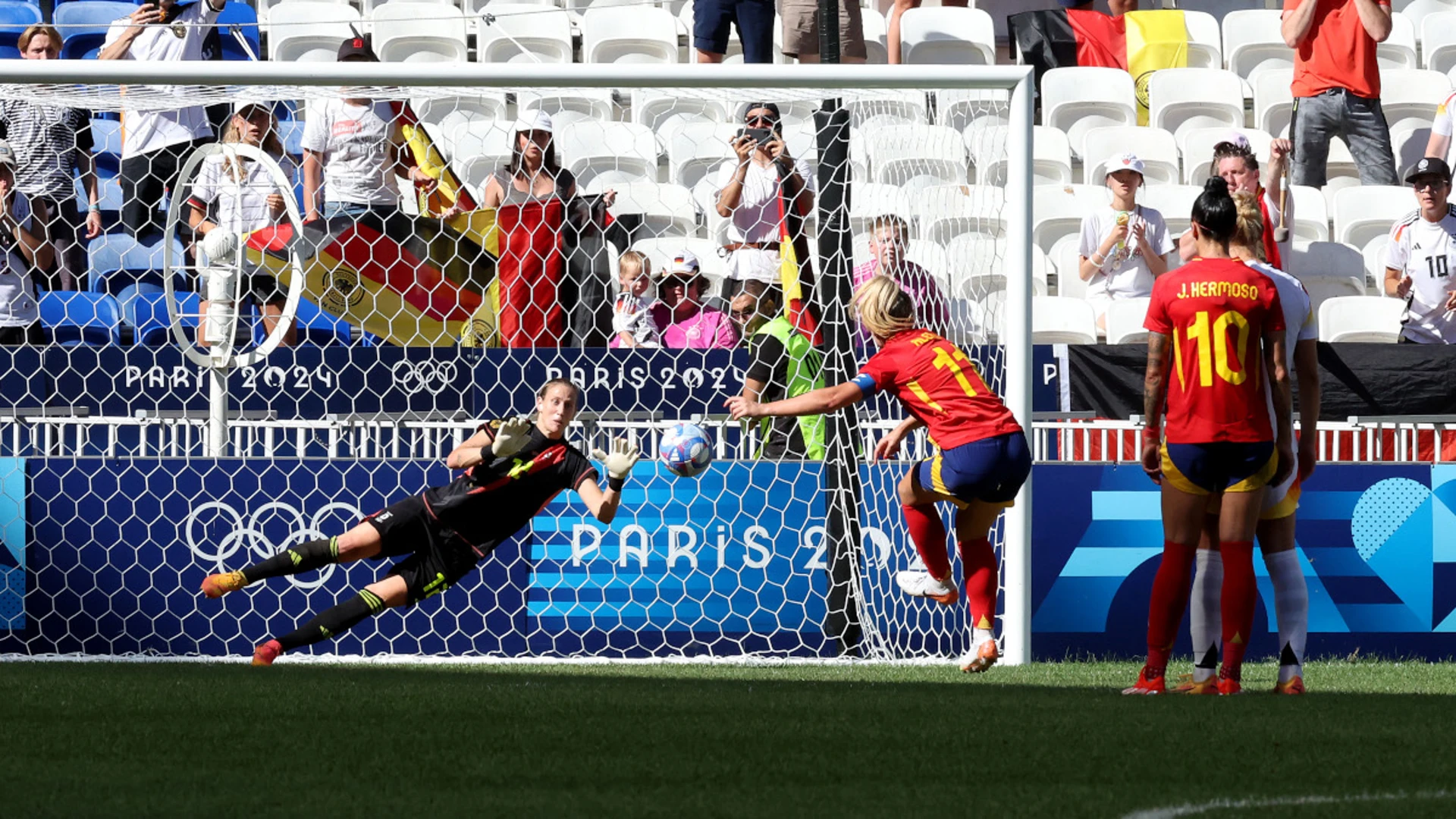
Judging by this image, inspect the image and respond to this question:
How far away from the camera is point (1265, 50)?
1485 centimetres

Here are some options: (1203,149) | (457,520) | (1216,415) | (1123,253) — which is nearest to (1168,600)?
(1216,415)

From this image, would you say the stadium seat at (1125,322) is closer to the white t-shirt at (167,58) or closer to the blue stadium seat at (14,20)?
the white t-shirt at (167,58)

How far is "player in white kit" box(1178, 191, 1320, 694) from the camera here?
6160mm

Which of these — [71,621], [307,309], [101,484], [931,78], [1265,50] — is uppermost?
[1265,50]

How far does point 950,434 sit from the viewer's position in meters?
7.23

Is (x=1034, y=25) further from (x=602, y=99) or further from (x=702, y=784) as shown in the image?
(x=702, y=784)

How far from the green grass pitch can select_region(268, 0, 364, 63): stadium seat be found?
7809mm

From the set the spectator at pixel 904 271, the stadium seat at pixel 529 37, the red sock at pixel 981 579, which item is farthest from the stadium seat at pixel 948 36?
the red sock at pixel 981 579

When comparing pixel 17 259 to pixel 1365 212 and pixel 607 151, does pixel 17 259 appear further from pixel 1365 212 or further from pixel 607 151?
pixel 1365 212

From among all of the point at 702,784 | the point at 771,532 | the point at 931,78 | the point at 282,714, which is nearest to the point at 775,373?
the point at 771,532

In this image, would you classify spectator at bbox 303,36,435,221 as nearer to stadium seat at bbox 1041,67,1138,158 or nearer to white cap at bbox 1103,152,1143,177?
white cap at bbox 1103,152,1143,177

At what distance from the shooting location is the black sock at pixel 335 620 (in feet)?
25.0

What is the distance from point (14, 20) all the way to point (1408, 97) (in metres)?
10.3

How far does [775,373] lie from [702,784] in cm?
453
